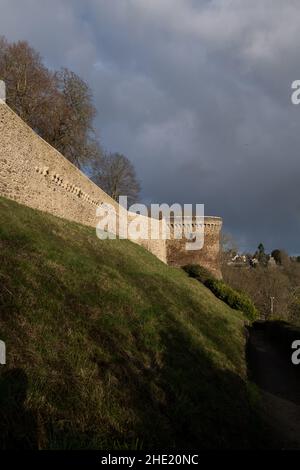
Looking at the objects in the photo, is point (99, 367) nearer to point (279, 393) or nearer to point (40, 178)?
point (279, 393)

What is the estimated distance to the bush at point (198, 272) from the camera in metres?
28.8

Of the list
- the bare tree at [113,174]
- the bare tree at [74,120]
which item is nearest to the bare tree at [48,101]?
the bare tree at [74,120]

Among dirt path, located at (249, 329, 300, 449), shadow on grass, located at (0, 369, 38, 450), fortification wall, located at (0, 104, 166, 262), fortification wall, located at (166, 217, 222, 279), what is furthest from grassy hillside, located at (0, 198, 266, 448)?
fortification wall, located at (166, 217, 222, 279)

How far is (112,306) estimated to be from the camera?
697 cm

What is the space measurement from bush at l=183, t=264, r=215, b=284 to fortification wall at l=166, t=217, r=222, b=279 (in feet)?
4.92

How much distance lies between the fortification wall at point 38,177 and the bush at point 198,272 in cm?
1243

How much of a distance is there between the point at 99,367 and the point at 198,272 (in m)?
25.9

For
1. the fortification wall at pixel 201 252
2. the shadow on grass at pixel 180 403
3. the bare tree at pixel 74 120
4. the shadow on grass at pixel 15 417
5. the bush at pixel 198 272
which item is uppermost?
the bare tree at pixel 74 120

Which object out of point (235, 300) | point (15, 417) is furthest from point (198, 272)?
point (15, 417)

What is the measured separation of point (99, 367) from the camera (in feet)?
15.8

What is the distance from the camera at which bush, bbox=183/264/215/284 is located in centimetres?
2877

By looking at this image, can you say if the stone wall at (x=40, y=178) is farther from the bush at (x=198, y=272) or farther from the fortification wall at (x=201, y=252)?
the fortification wall at (x=201, y=252)
